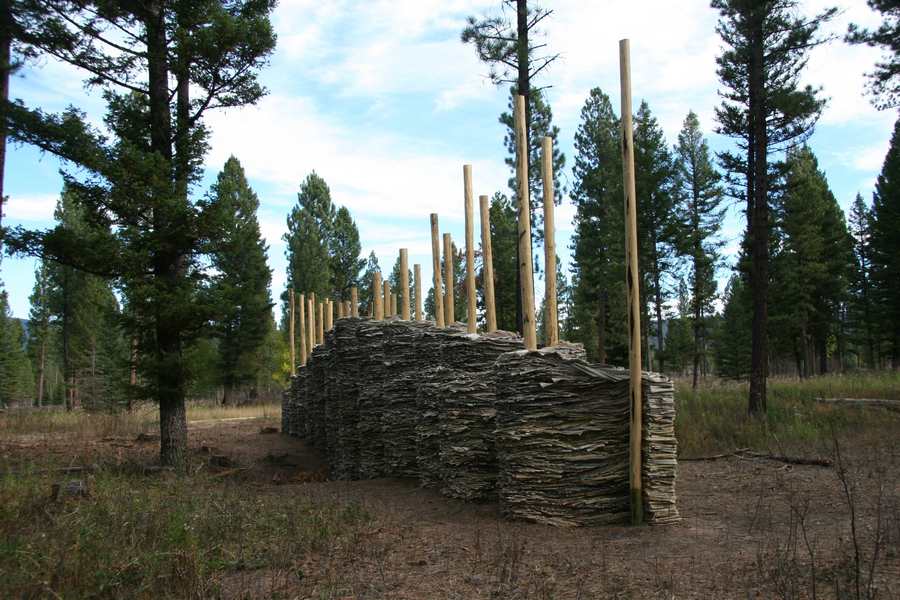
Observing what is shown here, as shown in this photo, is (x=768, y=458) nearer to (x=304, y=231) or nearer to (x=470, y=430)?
(x=470, y=430)

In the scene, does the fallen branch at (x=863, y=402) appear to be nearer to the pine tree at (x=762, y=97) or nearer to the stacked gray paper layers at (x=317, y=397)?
the pine tree at (x=762, y=97)

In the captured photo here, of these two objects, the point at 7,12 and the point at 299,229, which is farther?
the point at 299,229

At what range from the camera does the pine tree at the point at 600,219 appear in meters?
28.6

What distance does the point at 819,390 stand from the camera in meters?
15.7

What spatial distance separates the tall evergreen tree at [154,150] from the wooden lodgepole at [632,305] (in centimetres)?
670

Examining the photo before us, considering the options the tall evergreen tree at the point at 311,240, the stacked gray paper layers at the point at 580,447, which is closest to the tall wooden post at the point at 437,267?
the stacked gray paper layers at the point at 580,447

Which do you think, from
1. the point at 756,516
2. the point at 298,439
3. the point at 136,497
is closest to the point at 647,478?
the point at 756,516

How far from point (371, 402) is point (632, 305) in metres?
5.10

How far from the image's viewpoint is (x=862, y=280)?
1561 inches

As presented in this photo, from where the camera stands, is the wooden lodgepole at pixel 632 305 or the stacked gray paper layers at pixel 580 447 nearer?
the wooden lodgepole at pixel 632 305

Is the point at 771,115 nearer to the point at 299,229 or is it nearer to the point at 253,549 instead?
the point at 253,549

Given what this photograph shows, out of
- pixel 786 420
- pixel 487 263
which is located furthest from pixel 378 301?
pixel 786 420

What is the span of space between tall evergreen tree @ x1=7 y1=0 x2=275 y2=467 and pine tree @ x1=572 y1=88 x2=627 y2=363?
19948 millimetres

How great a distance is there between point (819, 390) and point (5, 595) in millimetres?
16358
